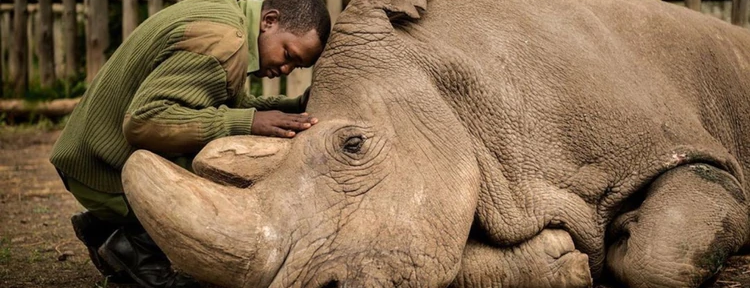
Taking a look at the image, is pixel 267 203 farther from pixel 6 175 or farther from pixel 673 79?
pixel 6 175

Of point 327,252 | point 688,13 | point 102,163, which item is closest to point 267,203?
point 327,252

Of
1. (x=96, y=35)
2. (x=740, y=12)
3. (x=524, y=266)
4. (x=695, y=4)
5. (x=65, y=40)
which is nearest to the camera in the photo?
(x=524, y=266)

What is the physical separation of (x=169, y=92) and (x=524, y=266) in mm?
1282

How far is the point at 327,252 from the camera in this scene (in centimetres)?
325

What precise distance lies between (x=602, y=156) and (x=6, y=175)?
16.2 feet

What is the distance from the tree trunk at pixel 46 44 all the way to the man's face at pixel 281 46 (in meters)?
7.03

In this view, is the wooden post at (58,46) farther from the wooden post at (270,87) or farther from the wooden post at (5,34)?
the wooden post at (270,87)

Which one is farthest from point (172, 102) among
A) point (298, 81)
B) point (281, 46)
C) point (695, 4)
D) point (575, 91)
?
point (298, 81)

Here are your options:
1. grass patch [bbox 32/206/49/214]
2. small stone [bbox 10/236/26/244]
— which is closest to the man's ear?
small stone [bbox 10/236/26/244]

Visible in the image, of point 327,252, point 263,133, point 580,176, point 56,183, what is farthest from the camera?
point 56,183

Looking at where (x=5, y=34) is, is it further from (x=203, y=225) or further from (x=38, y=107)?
(x=203, y=225)

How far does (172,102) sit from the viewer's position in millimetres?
3457

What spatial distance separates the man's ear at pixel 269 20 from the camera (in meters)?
3.82

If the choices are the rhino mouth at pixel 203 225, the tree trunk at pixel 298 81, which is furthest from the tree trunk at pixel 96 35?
the rhino mouth at pixel 203 225
